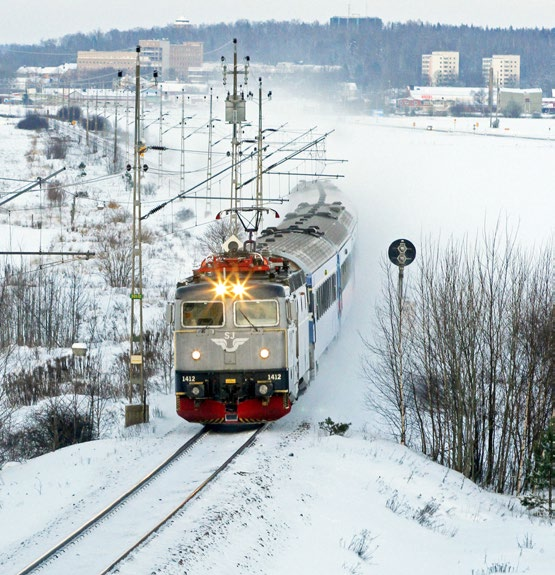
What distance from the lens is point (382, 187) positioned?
110m

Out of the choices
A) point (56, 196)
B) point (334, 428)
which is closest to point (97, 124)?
point (56, 196)

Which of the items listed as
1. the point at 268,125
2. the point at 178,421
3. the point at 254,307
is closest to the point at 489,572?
the point at 254,307

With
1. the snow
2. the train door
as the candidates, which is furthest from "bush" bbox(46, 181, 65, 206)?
the train door

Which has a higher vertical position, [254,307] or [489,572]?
[254,307]

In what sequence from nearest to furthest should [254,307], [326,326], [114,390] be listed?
[254,307] → [326,326] → [114,390]

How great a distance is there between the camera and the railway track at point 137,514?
57.5 ft

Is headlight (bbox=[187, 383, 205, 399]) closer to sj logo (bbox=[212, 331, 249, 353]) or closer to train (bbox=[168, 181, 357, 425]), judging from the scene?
train (bbox=[168, 181, 357, 425])

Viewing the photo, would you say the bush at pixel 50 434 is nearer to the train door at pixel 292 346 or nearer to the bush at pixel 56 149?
the train door at pixel 292 346

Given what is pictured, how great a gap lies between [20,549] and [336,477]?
644cm

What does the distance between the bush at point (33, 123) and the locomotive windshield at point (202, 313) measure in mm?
130739

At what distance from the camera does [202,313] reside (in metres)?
26.0

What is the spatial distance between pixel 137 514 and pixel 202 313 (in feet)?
22.1

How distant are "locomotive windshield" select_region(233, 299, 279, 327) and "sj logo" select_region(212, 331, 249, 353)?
28 cm

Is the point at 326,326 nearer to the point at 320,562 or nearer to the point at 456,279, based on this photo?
the point at 456,279
